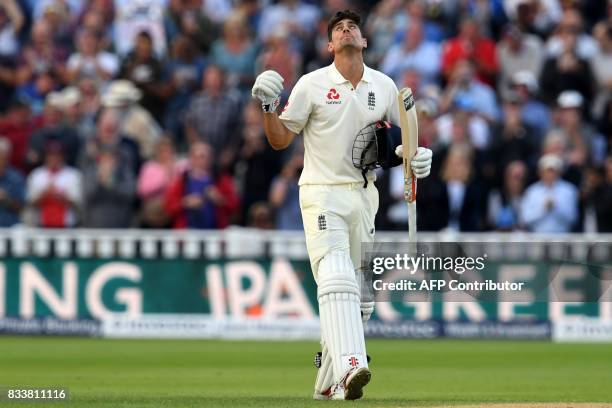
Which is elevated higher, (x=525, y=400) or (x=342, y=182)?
(x=342, y=182)

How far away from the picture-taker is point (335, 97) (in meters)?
9.88

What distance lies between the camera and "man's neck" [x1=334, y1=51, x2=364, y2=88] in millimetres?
9867

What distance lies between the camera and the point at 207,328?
727 inches

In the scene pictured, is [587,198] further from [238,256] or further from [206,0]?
[206,0]

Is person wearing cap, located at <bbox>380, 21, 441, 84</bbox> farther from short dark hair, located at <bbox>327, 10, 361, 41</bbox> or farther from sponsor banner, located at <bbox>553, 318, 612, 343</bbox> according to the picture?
short dark hair, located at <bbox>327, 10, 361, 41</bbox>

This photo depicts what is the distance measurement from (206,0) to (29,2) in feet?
9.09

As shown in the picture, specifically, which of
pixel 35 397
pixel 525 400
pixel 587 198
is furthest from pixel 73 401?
pixel 587 198

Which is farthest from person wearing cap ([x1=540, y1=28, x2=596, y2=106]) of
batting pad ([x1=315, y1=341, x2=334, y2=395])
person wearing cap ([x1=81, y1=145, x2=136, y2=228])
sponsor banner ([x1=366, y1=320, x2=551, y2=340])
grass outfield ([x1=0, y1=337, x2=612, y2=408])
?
batting pad ([x1=315, y1=341, x2=334, y2=395])

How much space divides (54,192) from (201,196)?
6.38ft

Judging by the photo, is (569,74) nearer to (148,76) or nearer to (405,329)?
(405,329)

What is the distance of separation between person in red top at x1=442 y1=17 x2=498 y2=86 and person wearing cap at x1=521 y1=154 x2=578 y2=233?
7.57 ft

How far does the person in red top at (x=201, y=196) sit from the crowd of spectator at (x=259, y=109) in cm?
2

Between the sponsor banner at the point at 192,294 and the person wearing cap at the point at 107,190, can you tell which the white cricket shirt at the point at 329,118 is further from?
the person wearing cap at the point at 107,190

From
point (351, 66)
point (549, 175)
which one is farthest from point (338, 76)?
point (549, 175)
